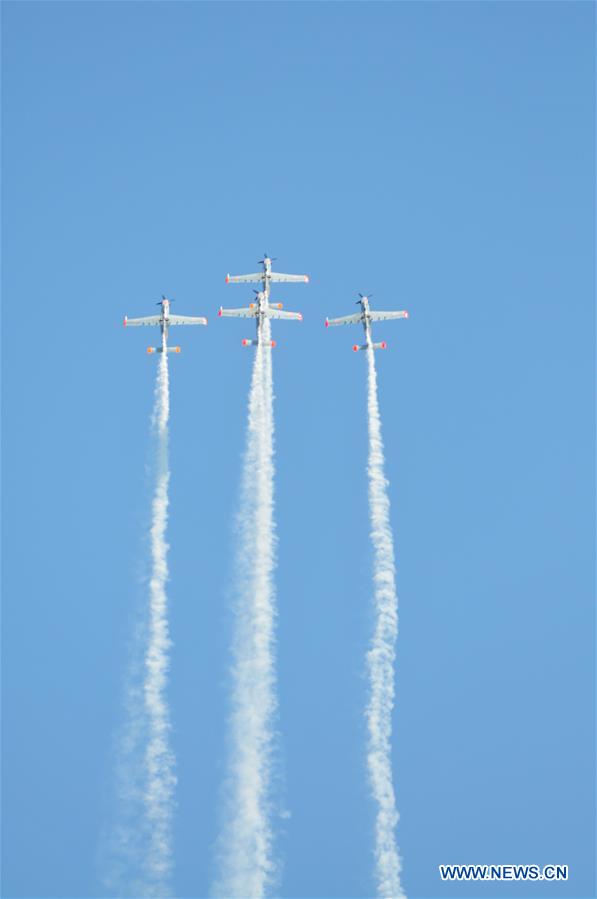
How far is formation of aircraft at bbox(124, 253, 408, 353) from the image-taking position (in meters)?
117

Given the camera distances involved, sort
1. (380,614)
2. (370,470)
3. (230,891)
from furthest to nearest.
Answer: (370,470) < (380,614) < (230,891)

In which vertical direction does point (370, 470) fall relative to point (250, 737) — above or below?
above

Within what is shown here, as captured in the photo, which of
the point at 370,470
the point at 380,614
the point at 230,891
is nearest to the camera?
the point at 230,891

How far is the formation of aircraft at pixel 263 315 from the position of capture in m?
117

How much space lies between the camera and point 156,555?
112 m

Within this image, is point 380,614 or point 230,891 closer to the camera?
point 230,891

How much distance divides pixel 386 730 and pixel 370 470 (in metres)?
16.8

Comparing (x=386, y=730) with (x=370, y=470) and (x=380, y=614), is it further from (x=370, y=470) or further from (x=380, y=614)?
(x=370, y=470)

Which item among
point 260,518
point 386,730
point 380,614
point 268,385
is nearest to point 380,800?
point 386,730

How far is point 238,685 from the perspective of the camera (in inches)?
4099

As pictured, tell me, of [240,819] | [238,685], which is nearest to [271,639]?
[238,685]

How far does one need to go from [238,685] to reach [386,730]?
8.07 meters

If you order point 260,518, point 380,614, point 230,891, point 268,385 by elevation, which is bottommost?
point 230,891

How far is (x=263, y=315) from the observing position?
383 feet
